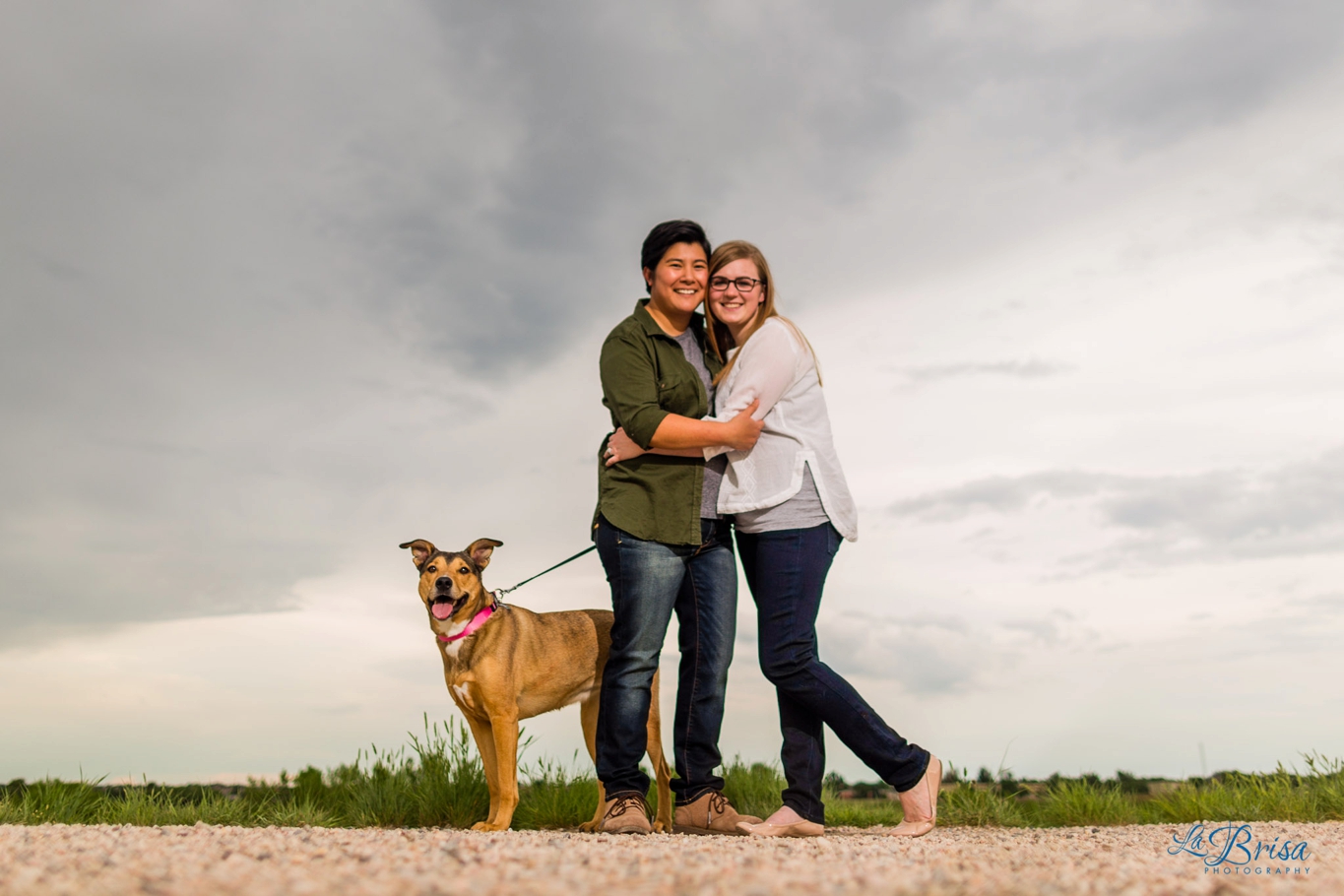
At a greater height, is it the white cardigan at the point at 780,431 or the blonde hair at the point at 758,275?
the blonde hair at the point at 758,275

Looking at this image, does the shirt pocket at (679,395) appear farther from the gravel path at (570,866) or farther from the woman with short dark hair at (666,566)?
the gravel path at (570,866)

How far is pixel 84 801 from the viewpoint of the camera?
631cm

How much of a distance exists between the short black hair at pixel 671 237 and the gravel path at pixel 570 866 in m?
3.06

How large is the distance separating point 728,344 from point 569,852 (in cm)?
311

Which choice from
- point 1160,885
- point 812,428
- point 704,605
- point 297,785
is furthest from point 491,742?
point 1160,885

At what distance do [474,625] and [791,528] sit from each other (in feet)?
7.07

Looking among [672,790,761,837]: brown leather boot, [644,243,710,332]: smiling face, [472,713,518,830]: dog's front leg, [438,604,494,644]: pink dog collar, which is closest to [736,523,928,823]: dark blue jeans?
[672,790,761,837]: brown leather boot

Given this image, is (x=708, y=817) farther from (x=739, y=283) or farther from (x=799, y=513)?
(x=739, y=283)

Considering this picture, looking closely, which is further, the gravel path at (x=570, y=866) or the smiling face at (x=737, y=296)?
the smiling face at (x=737, y=296)

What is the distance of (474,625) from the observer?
19.1 ft

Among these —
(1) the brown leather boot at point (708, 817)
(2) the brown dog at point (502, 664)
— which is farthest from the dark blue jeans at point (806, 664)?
(2) the brown dog at point (502, 664)

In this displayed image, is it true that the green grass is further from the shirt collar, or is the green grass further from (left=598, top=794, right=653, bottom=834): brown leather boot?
the shirt collar

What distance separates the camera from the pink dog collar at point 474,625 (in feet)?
19.0

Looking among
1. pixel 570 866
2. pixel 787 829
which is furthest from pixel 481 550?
pixel 570 866
